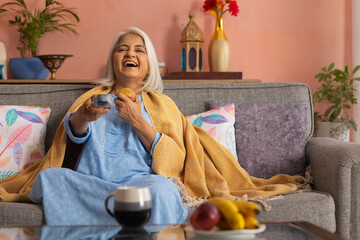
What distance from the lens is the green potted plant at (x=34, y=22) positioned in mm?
3303

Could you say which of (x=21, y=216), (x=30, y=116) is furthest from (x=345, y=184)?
(x=30, y=116)

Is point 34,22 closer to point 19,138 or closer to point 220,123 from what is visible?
point 19,138

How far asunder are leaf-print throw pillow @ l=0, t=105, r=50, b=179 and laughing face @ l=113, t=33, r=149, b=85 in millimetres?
430

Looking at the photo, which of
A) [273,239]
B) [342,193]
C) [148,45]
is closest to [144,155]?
[148,45]

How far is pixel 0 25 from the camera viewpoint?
3400 mm

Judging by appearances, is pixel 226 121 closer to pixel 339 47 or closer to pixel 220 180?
pixel 220 180

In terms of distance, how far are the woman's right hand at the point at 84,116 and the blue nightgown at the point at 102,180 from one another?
30 mm

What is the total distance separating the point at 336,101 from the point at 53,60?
1971 mm

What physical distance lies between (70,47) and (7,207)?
1923 mm

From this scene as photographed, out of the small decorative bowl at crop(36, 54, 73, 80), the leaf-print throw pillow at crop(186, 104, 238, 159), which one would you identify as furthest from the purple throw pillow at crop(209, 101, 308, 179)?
the small decorative bowl at crop(36, 54, 73, 80)

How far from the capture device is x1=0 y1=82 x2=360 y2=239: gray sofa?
6.10 feet

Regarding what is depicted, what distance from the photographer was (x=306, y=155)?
2348 millimetres

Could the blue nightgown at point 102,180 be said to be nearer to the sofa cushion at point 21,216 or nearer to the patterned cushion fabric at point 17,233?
the sofa cushion at point 21,216

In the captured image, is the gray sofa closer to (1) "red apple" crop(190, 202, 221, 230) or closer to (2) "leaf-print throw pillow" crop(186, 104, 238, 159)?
(2) "leaf-print throw pillow" crop(186, 104, 238, 159)
